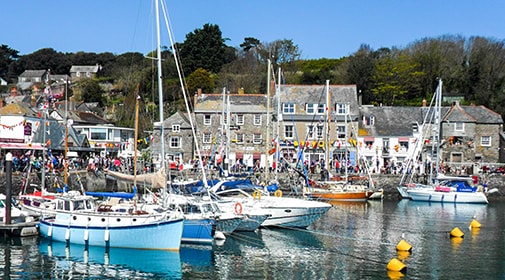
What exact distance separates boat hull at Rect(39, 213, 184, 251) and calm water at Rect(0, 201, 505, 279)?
43 cm

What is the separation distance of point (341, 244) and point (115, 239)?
37.6 feet

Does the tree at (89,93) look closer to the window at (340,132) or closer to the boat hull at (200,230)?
→ the window at (340,132)

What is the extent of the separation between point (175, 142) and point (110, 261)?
4434 cm

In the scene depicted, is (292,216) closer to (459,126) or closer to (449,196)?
(449,196)

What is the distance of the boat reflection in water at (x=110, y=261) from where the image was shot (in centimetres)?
2530

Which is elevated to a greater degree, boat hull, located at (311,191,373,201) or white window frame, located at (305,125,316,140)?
white window frame, located at (305,125,316,140)

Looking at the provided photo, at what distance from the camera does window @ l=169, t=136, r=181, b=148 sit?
7119 cm

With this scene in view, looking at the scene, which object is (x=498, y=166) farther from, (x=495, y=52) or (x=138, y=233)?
(x=138, y=233)

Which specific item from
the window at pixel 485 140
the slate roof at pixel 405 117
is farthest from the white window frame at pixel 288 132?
the window at pixel 485 140

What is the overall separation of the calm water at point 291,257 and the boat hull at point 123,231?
0.43 m

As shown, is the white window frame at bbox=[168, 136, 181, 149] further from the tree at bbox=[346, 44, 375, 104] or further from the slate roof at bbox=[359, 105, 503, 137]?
the tree at bbox=[346, 44, 375, 104]

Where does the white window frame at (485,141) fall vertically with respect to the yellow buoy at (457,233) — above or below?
above

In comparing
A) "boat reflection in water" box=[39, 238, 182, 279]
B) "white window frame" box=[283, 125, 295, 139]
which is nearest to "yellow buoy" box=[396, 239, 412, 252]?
"boat reflection in water" box=[39, 238, 182, 279]

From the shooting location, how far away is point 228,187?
41.7 meters
